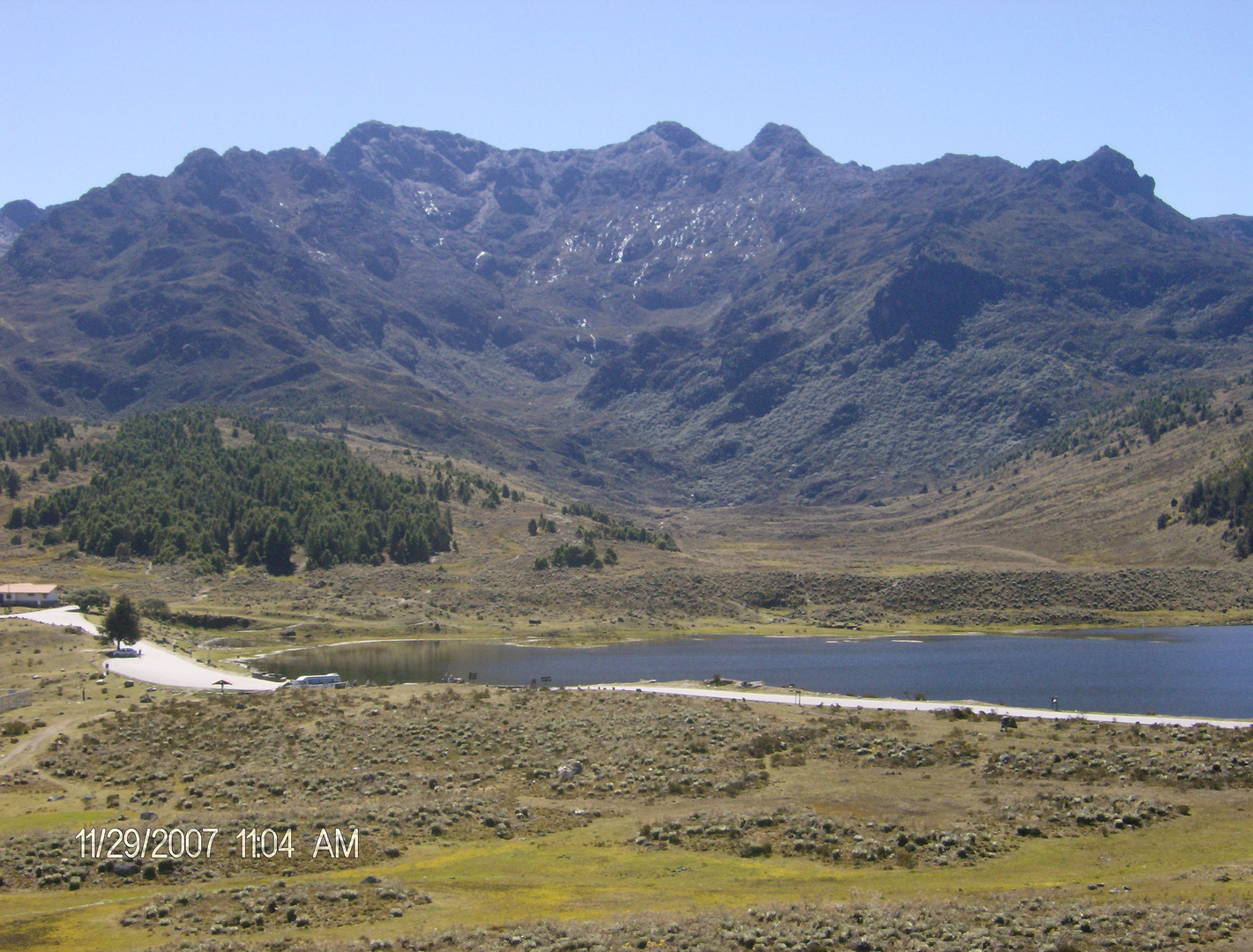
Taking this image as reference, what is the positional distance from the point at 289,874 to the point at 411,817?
6.05 metres

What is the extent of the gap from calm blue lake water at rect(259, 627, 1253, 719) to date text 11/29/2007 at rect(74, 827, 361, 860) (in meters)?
44.9

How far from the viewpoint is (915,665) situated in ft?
299

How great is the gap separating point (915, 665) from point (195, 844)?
233ft

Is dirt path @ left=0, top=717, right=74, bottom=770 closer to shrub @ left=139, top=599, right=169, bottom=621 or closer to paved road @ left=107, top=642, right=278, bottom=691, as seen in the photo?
paved road @ left=107, top=642, right=278, bottom=691

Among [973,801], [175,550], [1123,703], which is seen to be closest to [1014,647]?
[1123,703]

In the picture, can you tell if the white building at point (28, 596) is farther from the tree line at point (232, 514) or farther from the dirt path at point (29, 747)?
the dirt path at point (29, 747)

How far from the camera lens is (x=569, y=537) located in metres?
194

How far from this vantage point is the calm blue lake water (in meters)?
70.2

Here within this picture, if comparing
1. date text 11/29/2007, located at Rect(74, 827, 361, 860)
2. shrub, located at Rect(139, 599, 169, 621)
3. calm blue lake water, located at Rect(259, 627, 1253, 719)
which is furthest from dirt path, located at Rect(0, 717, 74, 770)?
shrub, located at Rect(139, 599, 169, 621)

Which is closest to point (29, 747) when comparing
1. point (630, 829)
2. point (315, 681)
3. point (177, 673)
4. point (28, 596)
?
point (177, 673)

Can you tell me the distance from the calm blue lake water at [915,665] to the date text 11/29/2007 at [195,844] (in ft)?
147

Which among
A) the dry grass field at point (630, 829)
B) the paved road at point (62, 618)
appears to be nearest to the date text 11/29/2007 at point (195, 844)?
the dry grass field at point (630, 829)

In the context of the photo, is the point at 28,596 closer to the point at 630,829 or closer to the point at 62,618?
the point at 62,618

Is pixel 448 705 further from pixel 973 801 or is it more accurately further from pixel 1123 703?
pixel 1123 703
